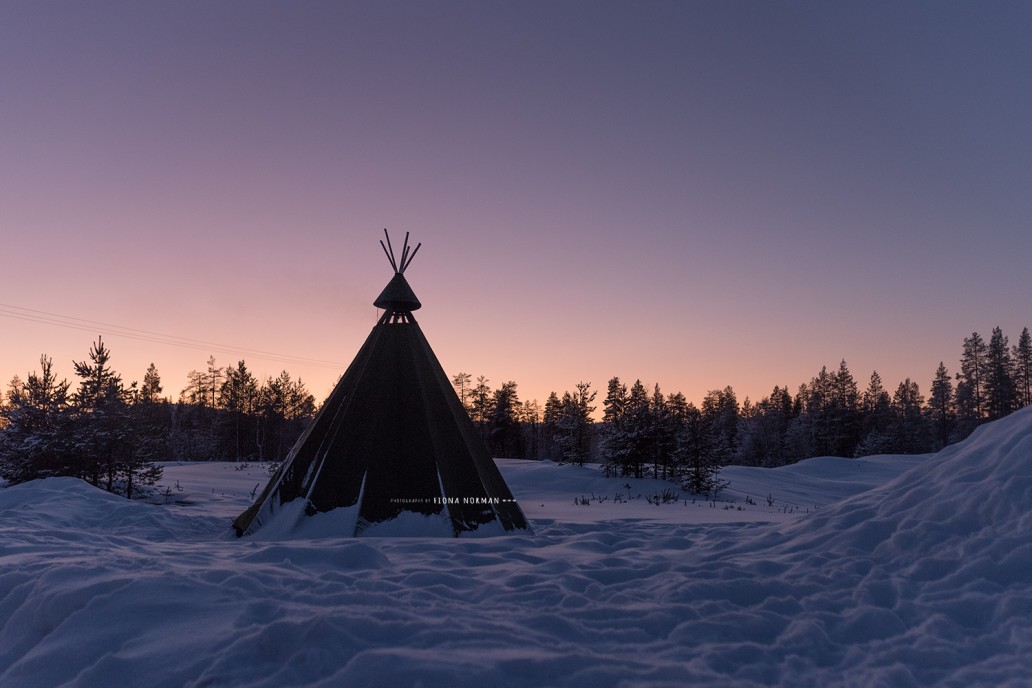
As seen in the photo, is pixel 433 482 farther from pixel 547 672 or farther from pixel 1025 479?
pixel 1025 479

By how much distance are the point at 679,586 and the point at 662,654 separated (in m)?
1.34

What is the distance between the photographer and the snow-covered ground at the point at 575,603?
3.57m

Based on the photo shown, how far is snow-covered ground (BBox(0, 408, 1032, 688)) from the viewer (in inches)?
141

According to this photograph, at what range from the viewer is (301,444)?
8844 mm

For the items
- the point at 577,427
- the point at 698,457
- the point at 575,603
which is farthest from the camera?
the point at 577,427

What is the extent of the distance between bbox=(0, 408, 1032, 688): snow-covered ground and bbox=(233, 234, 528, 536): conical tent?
0.77 m

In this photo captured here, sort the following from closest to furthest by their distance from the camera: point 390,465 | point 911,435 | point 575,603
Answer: point 575,603, point 390,465, point 911,435

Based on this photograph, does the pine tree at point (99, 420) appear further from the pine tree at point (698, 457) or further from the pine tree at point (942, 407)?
the pine tree at point (942, 407)

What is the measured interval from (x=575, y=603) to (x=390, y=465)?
13.7ft

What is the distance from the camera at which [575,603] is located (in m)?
4.79

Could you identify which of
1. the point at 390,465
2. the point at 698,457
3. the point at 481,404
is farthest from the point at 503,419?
the point at 390,465

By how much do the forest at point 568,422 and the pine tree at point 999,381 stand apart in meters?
0.12

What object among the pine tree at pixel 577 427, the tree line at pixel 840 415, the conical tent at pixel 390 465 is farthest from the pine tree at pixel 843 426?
the conical tent at pixel 390 465

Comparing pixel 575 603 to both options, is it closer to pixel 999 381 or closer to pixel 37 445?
pixel 37 445
